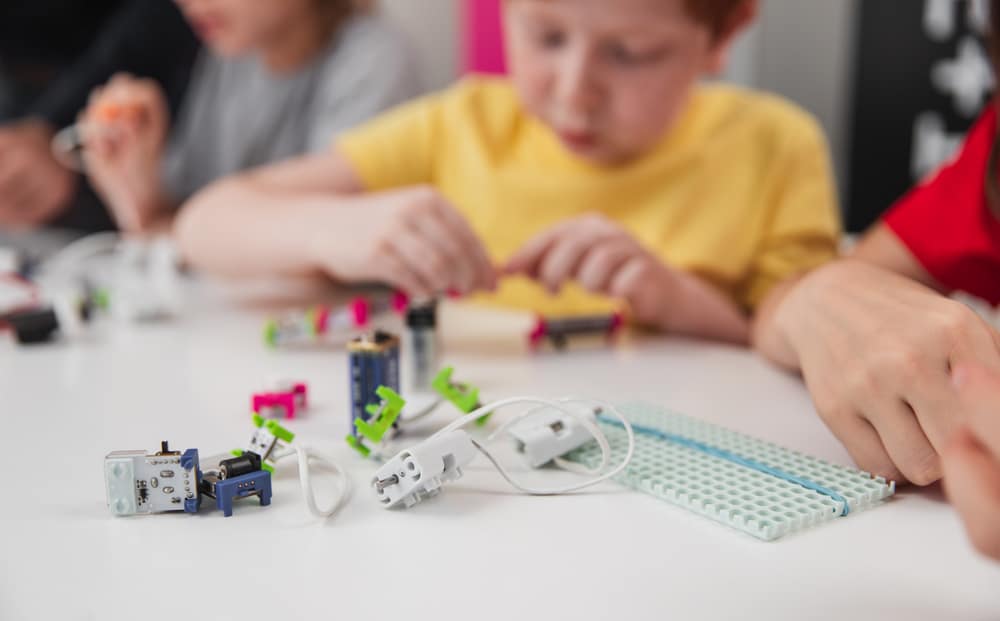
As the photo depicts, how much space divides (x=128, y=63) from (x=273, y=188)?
2.22 feet

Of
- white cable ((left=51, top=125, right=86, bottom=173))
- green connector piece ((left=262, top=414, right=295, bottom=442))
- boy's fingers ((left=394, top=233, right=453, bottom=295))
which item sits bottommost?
green connector piece ((left=262, top=414, right=295, bottom=442))

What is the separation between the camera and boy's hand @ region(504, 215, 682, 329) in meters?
0.84

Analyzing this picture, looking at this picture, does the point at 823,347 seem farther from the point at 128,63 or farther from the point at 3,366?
the point at 128,63

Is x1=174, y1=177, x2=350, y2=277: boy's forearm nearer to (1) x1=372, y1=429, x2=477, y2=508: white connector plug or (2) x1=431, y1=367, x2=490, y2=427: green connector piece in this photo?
(2) x1=431, y1=367, x2=490, y2=427: green connector piece

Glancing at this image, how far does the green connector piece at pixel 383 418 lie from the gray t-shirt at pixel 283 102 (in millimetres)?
791

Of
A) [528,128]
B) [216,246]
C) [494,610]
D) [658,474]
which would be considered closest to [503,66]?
[528,128]

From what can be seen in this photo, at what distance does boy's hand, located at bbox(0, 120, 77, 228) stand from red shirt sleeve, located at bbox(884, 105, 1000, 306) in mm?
1255

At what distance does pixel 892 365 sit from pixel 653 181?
0.59 meters

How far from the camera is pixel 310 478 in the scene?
53 cm

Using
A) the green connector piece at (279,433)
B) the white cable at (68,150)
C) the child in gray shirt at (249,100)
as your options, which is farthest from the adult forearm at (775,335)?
the white cable at (68,150)

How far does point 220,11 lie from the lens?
124 cm

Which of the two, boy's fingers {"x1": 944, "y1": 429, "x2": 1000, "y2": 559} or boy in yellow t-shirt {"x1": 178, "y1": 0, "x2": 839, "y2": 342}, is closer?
boy's fingers {"x1": 944, "y1": 429, "x2": 1000, "y2": 559}

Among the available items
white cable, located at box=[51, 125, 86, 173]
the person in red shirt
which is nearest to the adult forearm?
the person in red shirt

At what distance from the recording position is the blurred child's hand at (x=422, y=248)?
81 cm
